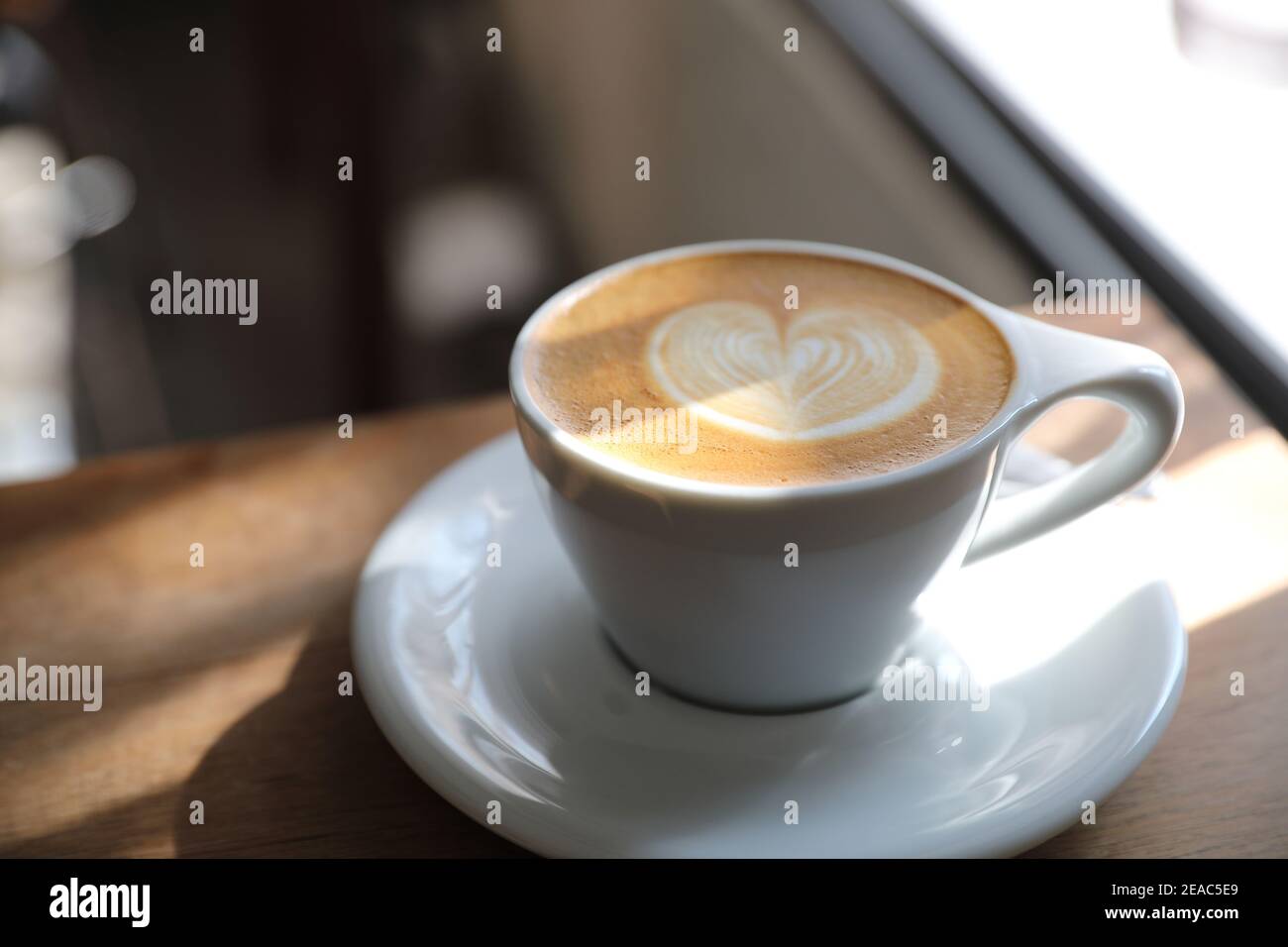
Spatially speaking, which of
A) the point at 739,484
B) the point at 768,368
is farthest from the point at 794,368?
the point at 739,484

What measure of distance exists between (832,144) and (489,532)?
4.39 feet

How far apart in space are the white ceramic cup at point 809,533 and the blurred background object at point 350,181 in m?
1.32

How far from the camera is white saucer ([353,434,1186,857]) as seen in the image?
52 centimetres

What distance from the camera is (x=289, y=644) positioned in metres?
0.70

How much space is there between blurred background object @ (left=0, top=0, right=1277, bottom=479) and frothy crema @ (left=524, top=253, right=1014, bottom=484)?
4.04ft

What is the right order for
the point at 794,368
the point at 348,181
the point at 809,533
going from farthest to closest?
the point at 348,181 → the point at 794,368 → the point at 809,533

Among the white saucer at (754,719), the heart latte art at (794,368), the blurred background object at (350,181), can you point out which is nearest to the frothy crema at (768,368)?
the heart latte art at (794,368)

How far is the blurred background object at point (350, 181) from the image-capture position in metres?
2.04

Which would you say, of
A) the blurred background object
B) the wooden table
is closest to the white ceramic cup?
the wooden table

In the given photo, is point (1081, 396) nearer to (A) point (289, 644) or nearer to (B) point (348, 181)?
(A) point (289, 644)

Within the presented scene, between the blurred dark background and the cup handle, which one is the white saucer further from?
the blurred dark background

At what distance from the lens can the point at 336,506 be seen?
816 mm

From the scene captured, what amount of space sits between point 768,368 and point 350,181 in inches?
79.4
